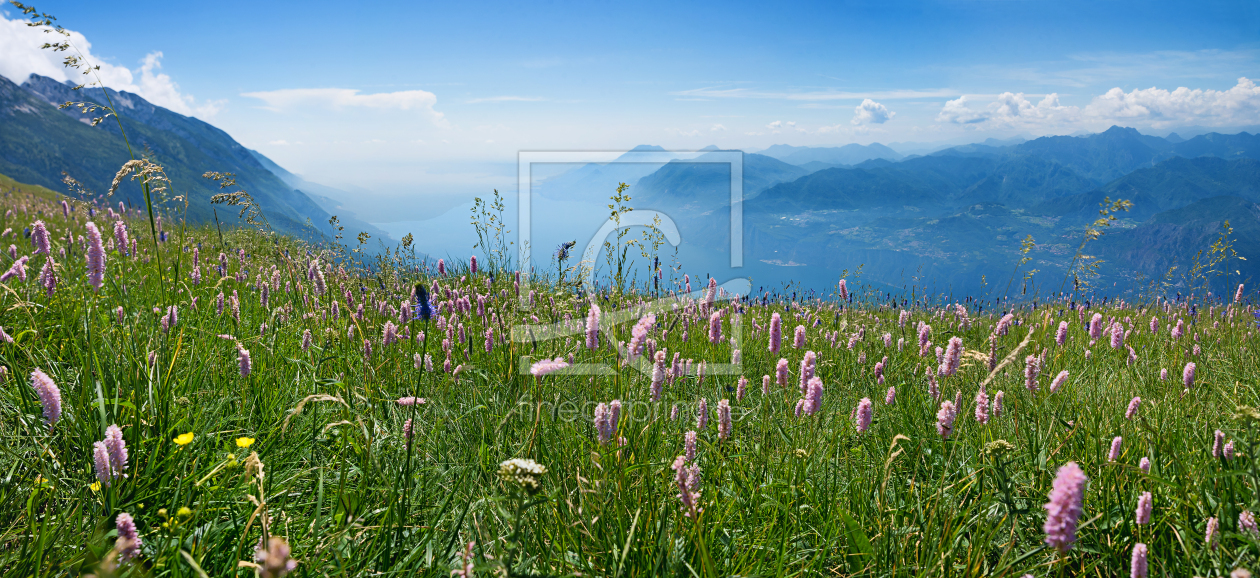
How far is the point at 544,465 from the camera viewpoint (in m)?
2.36

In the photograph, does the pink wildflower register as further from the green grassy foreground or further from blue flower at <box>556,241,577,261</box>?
blue flower at <box>556,241,577,261</box>

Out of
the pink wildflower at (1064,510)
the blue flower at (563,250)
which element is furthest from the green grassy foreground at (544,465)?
the blue flower at (563,250)

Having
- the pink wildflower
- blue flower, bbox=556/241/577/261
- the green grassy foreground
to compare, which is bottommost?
Result: the green grassy foreground

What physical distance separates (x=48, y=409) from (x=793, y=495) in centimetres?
236

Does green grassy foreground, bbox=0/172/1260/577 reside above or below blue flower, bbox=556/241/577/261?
below

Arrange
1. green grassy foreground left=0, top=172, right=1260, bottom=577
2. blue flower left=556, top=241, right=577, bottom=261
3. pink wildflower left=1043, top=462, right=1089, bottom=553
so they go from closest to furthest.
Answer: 1. pink wildflower left=1043, top=462, right=1089, bottom=553
2. green grassy foreground left=0, top=172, right=1260, bottom=577
3. blue flower left=556, top=241, right=577, bottom=261

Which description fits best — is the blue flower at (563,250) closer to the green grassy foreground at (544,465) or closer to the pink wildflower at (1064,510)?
the green grassy foreground at (544,465)

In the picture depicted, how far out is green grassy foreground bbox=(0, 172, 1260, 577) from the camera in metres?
1.80

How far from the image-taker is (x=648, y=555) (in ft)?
5.92

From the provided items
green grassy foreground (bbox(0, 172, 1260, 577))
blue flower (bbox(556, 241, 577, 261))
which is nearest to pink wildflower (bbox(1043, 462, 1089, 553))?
green grassy foreground (bbox(0, 172, 1260, 577))

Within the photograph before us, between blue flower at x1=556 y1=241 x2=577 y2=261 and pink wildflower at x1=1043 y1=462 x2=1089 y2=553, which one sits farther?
blue flower at x1=556 y1=241 x2=577 y2=261

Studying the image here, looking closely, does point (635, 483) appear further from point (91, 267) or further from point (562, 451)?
point (91, 267)

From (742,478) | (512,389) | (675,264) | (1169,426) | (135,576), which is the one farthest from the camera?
(675,264)

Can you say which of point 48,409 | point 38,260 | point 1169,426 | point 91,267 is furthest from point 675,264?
point 38,260
